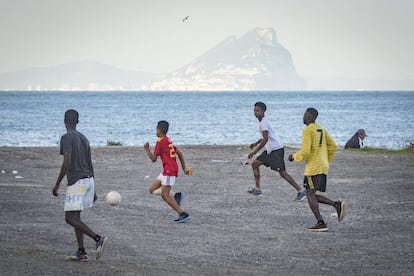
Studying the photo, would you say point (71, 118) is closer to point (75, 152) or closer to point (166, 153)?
point (75, 152)

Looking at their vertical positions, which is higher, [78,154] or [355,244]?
[78,154]

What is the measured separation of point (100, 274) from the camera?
27.8 feet

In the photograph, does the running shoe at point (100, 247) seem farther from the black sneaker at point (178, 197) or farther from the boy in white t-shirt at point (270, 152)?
the boy in white t-shirt at point (270, 152)

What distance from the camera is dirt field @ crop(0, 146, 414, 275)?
356 inches

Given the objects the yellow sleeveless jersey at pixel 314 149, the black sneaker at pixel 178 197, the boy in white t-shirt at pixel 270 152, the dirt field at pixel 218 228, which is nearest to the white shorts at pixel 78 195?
the dirt field at pixel 218 228

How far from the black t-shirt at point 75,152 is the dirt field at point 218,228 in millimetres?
935

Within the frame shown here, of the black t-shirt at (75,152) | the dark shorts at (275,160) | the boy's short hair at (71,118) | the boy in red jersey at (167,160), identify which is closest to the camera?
the black t-shirt at (75,152)

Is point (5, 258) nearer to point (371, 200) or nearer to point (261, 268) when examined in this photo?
point (261, 268)

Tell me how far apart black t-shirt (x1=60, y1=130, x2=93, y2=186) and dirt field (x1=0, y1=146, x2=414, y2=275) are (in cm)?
94

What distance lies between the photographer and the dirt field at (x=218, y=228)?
29.7 ft

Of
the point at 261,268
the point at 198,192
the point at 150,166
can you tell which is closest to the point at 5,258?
the point at 261,268

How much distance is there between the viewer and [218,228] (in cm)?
1157

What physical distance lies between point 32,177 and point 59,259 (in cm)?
922

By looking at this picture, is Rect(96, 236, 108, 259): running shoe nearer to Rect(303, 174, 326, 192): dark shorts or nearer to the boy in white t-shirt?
Rect(303, 174, 326, 192): dark shorts
